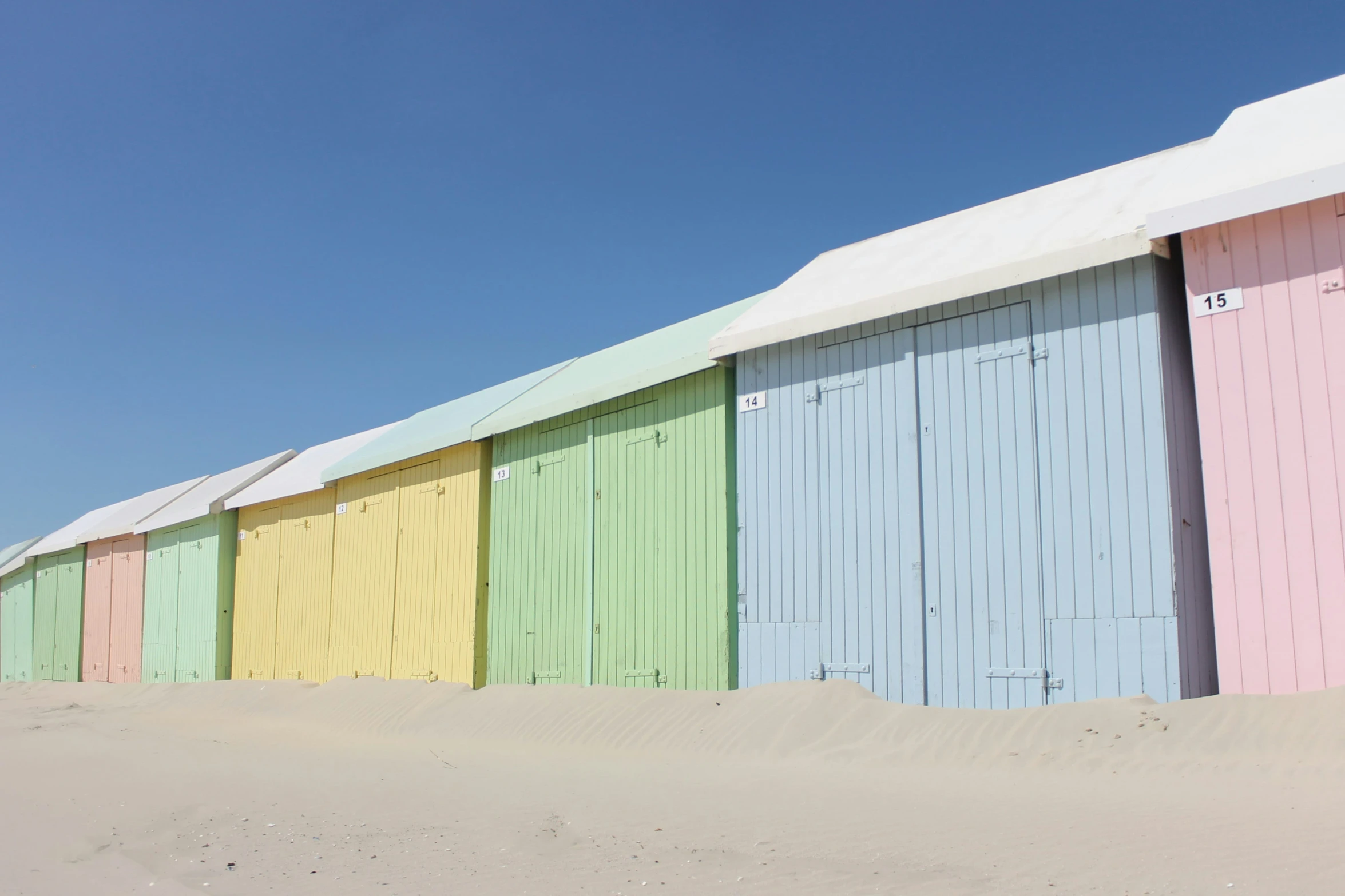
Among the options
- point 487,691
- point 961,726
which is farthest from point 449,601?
point 961,726

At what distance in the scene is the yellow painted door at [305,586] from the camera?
671 inches

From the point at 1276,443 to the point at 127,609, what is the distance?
23.1 meters

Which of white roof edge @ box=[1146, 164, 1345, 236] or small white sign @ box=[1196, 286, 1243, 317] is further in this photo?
small white sign @ box=[1196, 286, 1243, 317]

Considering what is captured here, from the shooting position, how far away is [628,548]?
11477 mm

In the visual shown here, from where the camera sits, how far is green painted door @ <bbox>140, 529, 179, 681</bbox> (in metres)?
21.5

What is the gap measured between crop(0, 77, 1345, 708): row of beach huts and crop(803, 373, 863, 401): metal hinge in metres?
0.05

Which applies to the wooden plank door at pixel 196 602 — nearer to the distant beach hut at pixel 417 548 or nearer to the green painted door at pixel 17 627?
the distant beach hut at pixel 417 548

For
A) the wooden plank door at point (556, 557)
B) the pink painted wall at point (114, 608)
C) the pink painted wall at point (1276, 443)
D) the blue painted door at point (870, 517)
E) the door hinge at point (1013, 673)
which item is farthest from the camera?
the pink painted wall at point (114, 608)

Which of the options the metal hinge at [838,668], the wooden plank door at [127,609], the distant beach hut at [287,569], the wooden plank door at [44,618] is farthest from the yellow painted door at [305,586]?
the wooden plank door at [44,618]

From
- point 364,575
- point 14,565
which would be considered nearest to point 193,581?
point 364,575

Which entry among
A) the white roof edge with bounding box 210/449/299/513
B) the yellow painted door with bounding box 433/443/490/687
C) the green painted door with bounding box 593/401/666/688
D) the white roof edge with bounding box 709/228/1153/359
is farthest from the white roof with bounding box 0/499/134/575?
the white roof edge with bounding box 709/228/1153/359

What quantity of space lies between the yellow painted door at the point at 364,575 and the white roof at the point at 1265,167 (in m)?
11.1

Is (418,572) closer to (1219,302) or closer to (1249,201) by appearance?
(1219,302)

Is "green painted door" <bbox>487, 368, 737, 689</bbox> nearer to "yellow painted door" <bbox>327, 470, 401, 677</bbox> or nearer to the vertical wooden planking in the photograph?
"yellow painted door" <bbox>327, 470, 401, 677</bbox>
